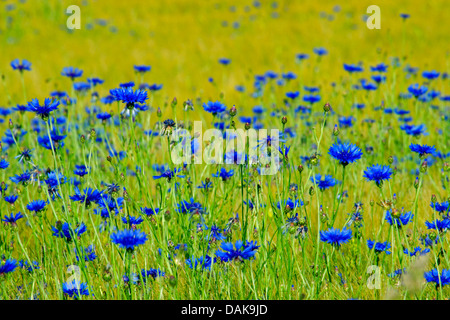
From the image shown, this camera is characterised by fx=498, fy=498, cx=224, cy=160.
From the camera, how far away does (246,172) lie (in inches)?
74.4

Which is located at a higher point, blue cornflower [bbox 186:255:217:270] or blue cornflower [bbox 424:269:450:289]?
blue cornflower [bbox 186:255:217:270]

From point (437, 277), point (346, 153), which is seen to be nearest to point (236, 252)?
point (346, 153)

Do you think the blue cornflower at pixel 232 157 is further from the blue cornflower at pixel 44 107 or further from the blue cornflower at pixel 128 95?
the blue cornflower at pixel 44 107

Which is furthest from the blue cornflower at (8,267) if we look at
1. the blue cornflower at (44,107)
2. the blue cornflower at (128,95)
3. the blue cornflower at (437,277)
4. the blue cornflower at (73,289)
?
the blue cornflower at (437,277)

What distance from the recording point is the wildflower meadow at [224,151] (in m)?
1.70

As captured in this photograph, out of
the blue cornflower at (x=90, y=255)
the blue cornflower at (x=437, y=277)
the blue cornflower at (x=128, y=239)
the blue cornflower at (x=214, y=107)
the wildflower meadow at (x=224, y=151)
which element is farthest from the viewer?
the blue cornflower at (x=214, y=107)

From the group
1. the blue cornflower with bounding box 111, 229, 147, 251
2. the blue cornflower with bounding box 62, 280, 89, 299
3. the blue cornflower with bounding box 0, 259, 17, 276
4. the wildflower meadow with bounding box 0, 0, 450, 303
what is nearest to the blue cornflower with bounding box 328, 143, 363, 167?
the wildflower meadow with bounding box 0, 0, 450, 303

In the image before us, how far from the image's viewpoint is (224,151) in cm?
297

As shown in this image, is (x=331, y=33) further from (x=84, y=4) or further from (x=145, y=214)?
(x=145, y=214)

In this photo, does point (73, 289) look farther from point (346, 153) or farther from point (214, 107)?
point (346, 153)

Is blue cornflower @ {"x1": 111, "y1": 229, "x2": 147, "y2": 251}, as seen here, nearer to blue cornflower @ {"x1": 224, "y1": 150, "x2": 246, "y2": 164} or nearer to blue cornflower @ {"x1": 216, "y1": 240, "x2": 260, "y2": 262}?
blue cornflower @ {"x1": 216, "y1": 240, "x2": 260, "y2": 262}

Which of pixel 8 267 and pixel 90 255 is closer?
pixel 8 267

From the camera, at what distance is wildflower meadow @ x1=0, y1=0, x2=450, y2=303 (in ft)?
5.57

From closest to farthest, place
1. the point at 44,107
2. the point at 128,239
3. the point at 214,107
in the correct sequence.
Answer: the point at 128,239 < the point at 44,107 < the point at 214,107
